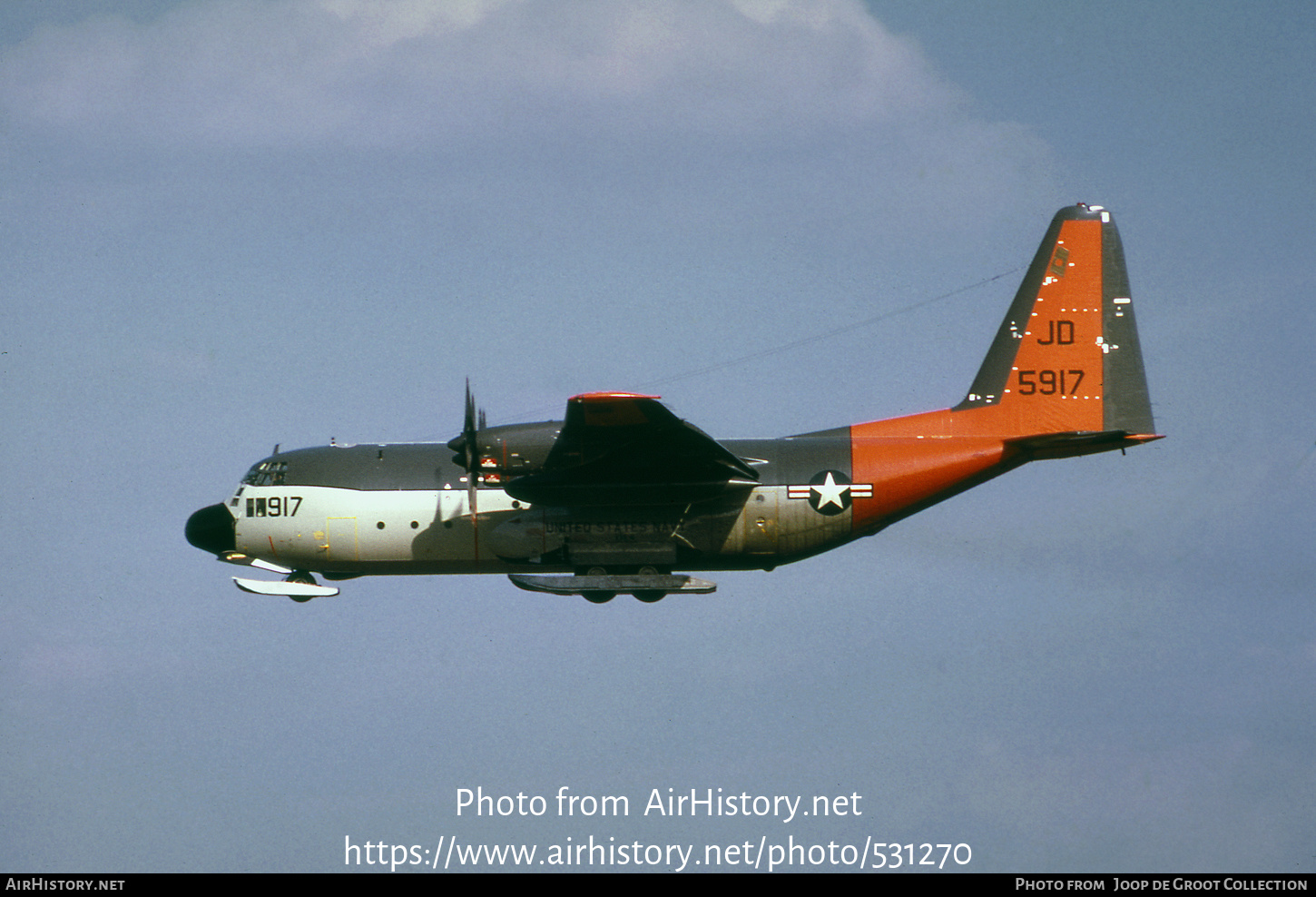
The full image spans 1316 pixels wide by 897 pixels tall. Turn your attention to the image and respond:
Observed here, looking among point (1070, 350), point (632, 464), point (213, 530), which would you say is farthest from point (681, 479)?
point (213, 530)

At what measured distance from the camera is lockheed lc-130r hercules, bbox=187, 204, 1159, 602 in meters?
27.8

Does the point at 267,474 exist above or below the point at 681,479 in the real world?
above

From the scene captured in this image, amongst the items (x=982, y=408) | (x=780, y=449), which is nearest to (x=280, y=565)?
(x=780, y=449)

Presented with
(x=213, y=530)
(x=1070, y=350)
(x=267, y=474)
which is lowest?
(x=213, y=530)

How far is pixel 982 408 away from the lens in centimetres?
2956

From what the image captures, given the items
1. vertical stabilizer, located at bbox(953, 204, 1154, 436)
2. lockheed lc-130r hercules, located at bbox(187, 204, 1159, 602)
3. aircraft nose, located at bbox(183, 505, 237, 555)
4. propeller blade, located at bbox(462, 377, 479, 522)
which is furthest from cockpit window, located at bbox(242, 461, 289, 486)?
vertical stabilizer, located at bbox(953, 204, 1154, 436)

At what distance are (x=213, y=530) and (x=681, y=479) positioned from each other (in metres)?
8.95

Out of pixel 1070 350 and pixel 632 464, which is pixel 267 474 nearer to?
pixel 632 464

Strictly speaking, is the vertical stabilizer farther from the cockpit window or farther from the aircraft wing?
the cockpit window

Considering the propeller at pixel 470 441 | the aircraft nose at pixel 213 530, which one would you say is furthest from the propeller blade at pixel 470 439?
the aircraft nose at pixel 213 530

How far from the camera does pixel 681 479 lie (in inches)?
1098
